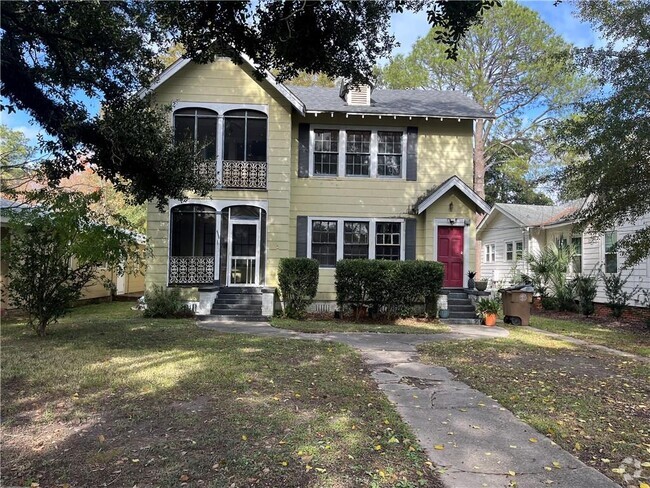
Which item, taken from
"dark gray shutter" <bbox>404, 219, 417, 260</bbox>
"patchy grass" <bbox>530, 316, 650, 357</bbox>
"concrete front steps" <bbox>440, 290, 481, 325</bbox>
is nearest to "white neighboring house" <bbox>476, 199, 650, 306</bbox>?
"patchy grass" <bbox>530, 316, 650, 357</bbox>

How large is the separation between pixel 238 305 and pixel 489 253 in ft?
59.5

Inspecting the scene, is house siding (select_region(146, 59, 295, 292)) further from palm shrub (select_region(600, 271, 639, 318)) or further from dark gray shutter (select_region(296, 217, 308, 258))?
palm shrub (select_region(600, 271, 639, 318))

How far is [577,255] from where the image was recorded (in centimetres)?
1805

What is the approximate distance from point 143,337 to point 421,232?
898 cm

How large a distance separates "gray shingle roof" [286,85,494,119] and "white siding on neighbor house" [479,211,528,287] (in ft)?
28.1

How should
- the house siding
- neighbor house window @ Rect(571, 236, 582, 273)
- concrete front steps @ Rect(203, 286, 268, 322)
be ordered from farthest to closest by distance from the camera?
neighbor house window @ Rect(571, 236, 582, 273), the house siding, concrete front steps @ Rect(203, 286, 268, 322)

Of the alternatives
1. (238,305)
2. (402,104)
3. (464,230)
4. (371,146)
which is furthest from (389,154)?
(238,305)

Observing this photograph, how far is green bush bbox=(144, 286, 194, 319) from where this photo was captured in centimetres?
1230

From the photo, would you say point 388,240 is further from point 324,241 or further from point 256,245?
point 256,245

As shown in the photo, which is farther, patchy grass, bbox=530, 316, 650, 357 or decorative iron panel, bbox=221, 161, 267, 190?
decorative iron panel, bbox=221, 161, 267, 190

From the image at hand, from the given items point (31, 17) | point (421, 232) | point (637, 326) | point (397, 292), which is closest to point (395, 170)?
point (421, 232)

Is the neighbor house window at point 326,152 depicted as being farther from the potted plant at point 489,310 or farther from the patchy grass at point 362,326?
the potted plant at point 489,310

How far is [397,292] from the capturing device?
11883 millimetres

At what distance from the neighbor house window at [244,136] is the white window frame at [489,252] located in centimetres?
1668
